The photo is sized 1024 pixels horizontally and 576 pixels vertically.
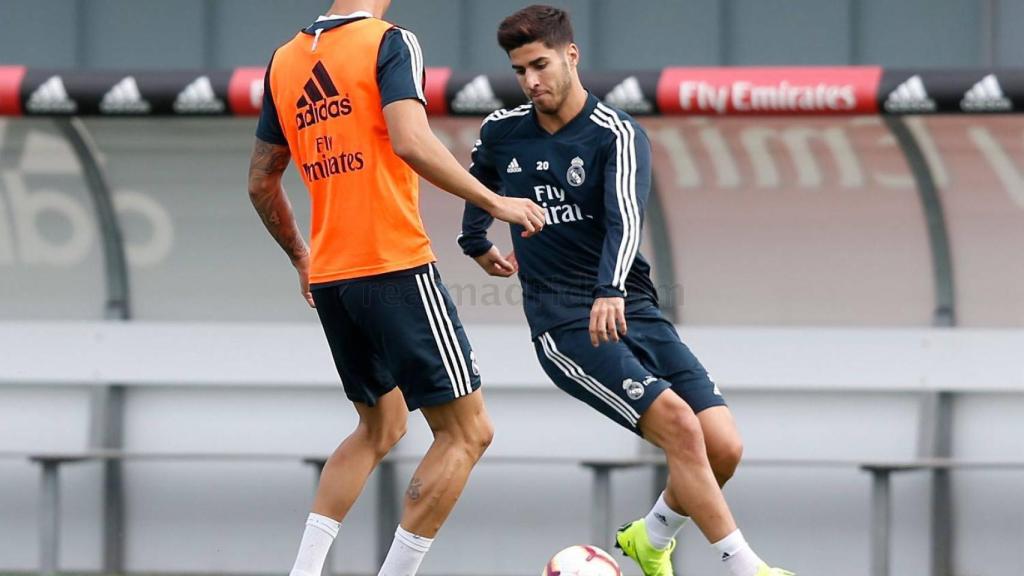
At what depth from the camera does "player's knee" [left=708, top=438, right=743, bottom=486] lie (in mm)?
4746

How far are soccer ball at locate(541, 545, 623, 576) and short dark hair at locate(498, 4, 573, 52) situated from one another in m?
1.44

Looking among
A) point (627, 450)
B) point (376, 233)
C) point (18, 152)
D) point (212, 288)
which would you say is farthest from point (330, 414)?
point (376, 233)

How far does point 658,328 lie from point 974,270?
98.2 inches

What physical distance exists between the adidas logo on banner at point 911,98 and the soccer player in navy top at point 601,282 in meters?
1.56

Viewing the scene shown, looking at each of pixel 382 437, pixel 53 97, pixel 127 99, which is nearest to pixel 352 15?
pixel 382 437

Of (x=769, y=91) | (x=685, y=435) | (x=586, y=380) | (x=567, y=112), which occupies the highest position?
(x=769, y=91)

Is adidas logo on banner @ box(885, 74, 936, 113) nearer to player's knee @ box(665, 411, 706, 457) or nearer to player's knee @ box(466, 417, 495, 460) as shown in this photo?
player's knee @ box(665, 411, 706, 457)

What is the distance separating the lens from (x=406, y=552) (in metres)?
4.33

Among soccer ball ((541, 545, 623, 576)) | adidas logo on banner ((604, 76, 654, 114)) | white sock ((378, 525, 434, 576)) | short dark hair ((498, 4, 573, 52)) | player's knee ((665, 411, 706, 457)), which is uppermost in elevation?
short dark hair ((498, 4, 573, 52))

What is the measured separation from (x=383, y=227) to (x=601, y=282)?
0.65 meters

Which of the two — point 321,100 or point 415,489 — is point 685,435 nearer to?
point 415,489

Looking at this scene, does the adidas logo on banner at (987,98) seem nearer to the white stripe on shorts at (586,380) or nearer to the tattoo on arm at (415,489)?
the white stripe on shorts at (586,380)

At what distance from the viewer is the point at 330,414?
709 cm

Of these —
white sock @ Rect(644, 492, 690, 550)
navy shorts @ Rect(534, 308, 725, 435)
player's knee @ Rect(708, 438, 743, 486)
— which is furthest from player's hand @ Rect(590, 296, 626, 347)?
white sock @ Rect(644, 492, 690, 550)
